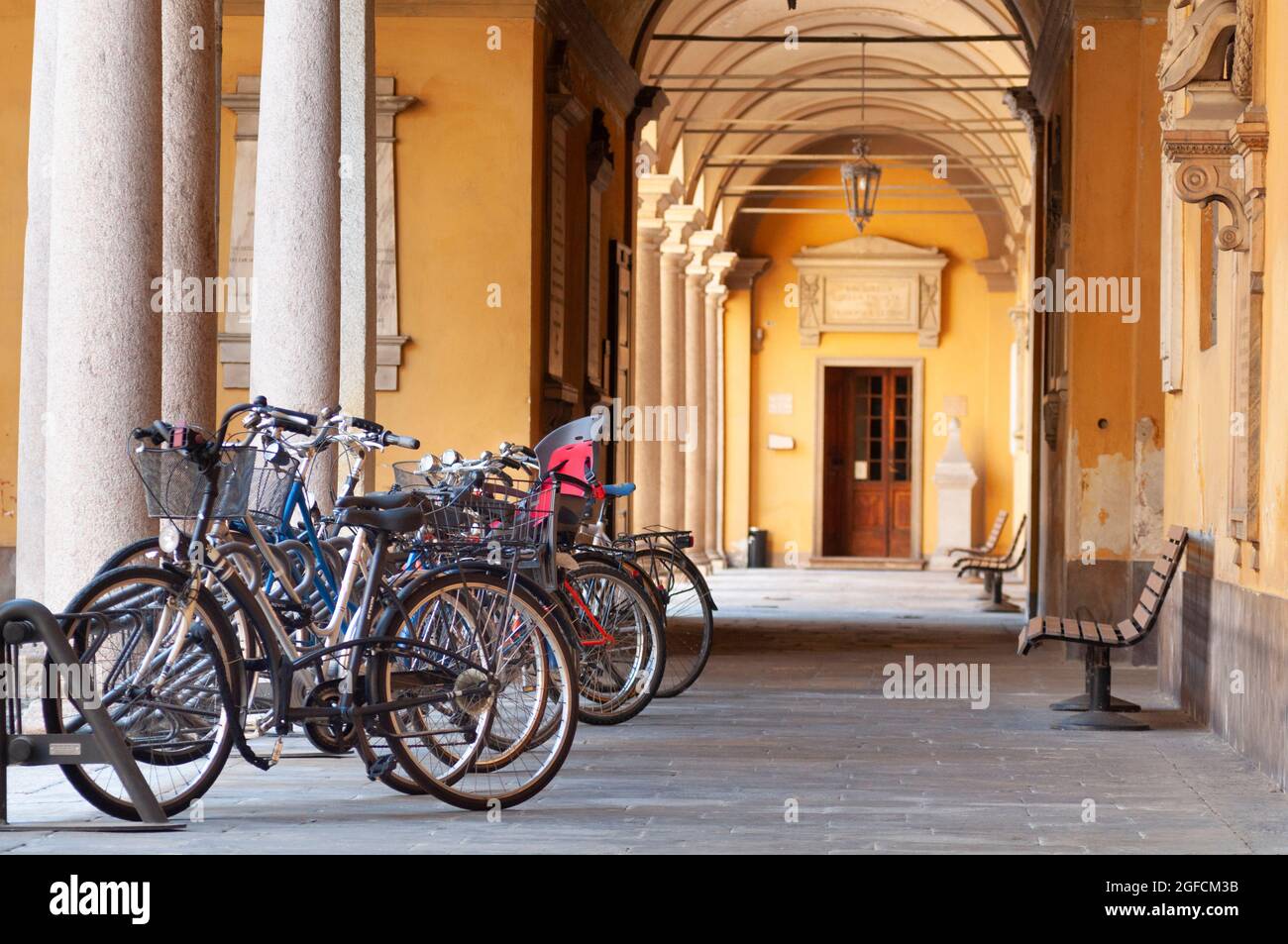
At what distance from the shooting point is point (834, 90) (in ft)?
65.1

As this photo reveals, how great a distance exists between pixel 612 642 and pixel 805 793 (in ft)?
5.40

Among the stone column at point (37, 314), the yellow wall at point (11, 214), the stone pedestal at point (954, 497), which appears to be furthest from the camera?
the stone pedestal at point (954, 497)

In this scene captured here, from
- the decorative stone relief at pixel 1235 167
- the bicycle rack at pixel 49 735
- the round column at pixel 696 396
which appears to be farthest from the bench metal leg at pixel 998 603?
the bicycle rack at pixel 49 735

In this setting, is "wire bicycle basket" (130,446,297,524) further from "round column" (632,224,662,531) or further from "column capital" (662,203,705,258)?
"column capital" (662,203,705,258)

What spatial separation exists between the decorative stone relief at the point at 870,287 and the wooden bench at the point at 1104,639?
18396 millimetres

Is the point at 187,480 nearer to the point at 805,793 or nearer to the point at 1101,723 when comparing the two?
the point at 805,793

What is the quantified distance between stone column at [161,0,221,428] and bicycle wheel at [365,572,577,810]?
212cm

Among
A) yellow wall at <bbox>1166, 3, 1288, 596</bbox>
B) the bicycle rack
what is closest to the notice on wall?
yellow wall at <bbox>1166, 3, 1288, 596</bbox>

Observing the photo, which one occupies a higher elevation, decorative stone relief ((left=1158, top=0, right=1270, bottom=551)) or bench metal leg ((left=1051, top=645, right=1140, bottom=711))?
decorative stone relief ((left=1158, top=0, right=1270, bottom=551))

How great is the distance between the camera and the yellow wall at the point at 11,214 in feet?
33.8

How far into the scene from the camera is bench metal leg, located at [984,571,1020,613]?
15.8 m

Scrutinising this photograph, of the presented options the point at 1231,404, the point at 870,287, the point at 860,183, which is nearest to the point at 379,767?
the point at 1231,404

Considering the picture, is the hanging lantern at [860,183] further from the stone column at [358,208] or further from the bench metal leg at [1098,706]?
the bench metal leg at [1098,706]

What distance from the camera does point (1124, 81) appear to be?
10828mm
